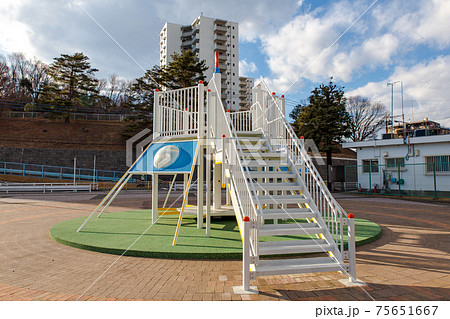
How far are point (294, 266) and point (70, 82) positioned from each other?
162 ft

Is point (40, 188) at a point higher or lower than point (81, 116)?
lower

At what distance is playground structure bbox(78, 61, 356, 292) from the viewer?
4.53m

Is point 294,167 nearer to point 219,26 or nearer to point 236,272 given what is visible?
point 236,272

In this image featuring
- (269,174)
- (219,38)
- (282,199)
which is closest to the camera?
(282,199)

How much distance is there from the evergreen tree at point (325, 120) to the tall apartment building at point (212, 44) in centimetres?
3749

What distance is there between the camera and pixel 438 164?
19.0 metres

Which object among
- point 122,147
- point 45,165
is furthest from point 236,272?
point 122,147

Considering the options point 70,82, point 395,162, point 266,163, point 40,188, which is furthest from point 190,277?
point 70,82

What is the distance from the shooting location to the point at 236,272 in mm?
4875

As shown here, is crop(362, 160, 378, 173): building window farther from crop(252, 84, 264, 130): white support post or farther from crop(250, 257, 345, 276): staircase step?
crop(250, 257, 345, 276): staircase step

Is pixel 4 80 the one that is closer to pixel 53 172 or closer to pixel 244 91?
pixel 53 172

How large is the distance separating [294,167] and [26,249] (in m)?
6.26

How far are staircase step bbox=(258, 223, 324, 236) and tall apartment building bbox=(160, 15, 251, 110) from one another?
61247 mm

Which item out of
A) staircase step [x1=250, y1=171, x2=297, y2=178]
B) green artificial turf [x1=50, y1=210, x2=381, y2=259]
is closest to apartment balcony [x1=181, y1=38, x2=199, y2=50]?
green artificial turf [x1=50, y1=210, x2=381, y2=259]
